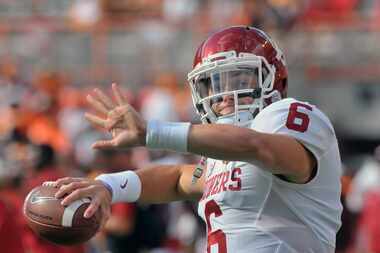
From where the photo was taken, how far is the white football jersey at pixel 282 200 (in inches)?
152

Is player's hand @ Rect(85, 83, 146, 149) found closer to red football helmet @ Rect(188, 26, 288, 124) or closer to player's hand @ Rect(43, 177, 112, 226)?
player's hand @ Rect(43, 177, 112, 226)

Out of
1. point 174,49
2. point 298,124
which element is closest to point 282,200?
point 298,124

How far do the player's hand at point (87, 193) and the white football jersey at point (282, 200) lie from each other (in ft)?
1.46

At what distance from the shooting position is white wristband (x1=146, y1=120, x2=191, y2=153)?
11.6ft

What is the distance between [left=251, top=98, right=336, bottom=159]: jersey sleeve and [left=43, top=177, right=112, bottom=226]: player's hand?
Answer: 0.65m

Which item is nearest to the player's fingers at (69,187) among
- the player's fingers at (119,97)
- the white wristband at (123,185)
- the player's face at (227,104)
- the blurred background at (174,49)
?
the white wristband at (123,185)

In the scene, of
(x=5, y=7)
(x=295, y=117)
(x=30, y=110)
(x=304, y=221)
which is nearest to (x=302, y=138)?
(x=295, y=117)

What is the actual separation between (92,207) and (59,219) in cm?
15

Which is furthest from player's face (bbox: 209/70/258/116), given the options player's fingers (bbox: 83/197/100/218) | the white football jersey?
player's fingers (bbox: 83/197/100/218)

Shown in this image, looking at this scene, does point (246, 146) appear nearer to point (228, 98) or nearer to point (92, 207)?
point (228, 98)

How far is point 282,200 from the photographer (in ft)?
12.8

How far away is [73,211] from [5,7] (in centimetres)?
1141

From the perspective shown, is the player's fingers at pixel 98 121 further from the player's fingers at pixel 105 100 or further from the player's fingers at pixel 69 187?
the player's fingers at pixel 69 187

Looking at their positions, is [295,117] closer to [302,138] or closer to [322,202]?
[302,138]
